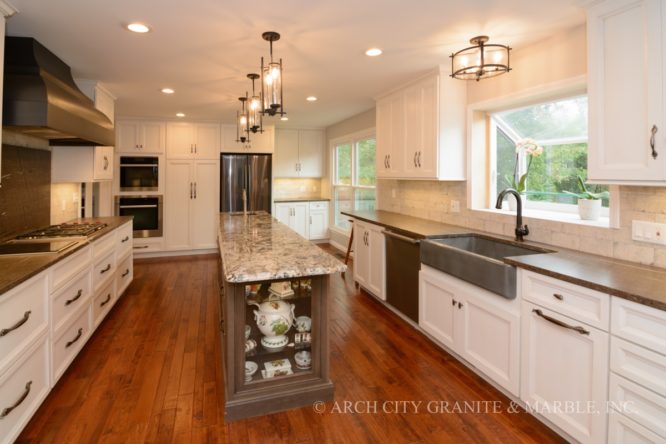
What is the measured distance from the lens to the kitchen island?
2.08 meters

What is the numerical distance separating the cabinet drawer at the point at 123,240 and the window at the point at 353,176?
10.7 feet

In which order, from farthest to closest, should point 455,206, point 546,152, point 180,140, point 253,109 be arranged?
point 180,140 < point 455,206 < point 253,109 < point 546,152

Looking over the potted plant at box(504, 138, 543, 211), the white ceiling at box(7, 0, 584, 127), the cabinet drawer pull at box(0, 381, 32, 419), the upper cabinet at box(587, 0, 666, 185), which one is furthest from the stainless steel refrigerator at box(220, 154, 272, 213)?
the upper cabinet at box(587, 0, 666, 185)

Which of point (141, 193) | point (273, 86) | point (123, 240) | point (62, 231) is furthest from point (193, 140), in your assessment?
point (273, 86)

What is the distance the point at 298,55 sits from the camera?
312cm

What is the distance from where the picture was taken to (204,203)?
6570mm

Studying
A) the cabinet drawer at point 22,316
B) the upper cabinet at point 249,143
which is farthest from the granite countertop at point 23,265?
the upper cabinet at point 249,143

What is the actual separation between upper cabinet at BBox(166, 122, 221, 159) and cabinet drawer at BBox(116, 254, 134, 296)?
243cm

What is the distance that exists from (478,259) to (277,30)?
1968 millimetres

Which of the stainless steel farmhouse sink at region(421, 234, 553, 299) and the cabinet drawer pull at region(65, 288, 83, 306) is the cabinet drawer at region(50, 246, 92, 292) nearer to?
the cabinet drawer pull at region(65, 288, 83, 306)

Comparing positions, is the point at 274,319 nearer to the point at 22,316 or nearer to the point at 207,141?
the point at 22,316

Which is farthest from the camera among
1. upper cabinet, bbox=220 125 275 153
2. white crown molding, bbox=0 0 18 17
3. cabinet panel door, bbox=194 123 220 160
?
upper cabinet, bbox=220 125 275 153

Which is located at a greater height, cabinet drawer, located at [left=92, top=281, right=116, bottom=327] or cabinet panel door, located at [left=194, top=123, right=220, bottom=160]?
cabinet panel door, located at [left=194, top=123, right=220, bottom=160]

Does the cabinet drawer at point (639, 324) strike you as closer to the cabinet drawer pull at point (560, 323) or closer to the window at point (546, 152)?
the cabinet drawer pull at point (560, 323)
